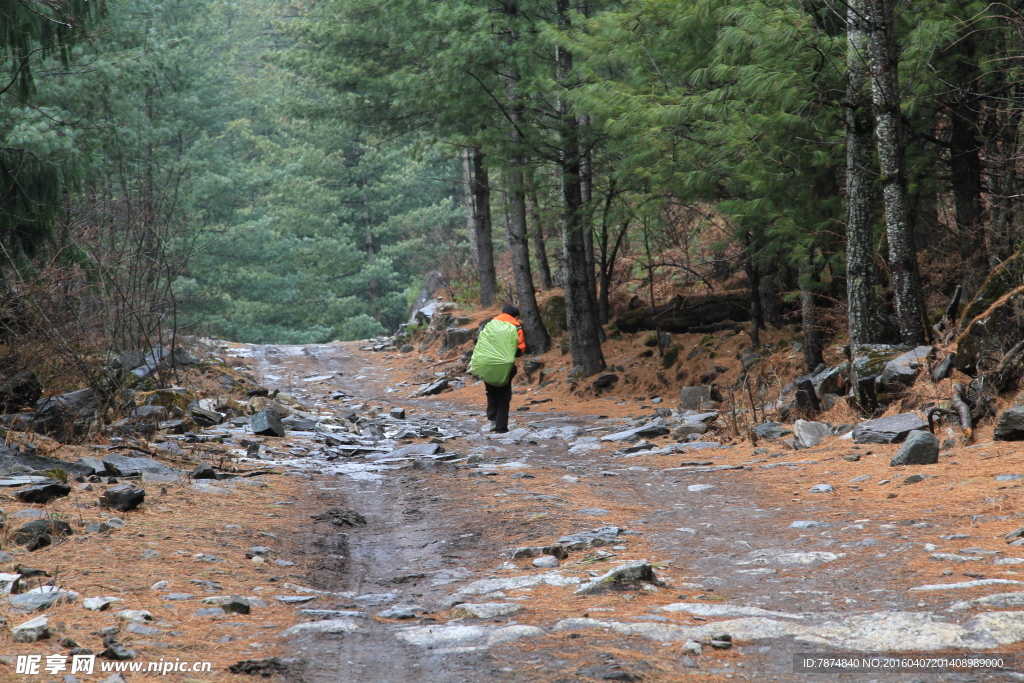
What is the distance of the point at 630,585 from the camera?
4336mm

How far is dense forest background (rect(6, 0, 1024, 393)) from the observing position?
9.25 meters

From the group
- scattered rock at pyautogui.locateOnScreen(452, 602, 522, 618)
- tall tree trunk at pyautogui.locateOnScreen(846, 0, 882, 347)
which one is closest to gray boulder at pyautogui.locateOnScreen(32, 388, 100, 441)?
scattered rock at pyautogui.locateOnScreen(452, 602, 522, 618)

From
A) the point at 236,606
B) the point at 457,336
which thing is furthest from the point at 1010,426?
the point at 457,336

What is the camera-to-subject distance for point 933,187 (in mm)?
10445

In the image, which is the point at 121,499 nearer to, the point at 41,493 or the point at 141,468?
the point at 41,493

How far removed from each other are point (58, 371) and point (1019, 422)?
931cm

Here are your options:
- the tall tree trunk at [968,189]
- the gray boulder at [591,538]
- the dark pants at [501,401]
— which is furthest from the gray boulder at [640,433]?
the gray boulder at [591,538]

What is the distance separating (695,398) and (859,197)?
4.28 metres

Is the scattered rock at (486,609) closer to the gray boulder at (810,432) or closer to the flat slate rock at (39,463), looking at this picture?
the flat slate rock at (39,463)

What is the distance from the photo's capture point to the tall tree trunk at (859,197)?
9664mm

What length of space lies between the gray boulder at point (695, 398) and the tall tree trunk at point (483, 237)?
10.8 metres

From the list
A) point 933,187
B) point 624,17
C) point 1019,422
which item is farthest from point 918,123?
point 1019,422

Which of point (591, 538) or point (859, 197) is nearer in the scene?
point (591, 538)

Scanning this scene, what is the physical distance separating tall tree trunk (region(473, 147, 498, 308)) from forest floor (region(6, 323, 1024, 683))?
1485 centimetres
